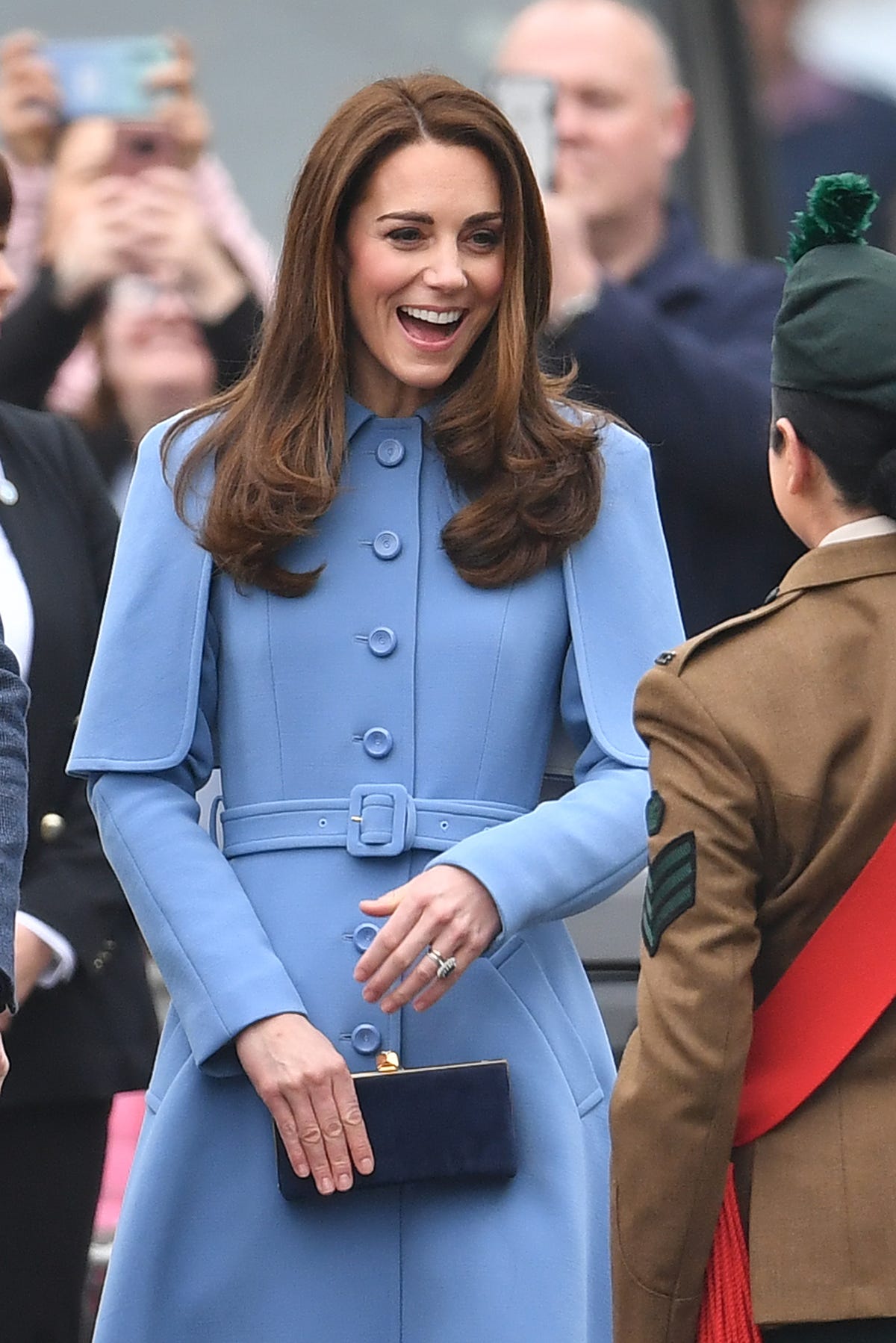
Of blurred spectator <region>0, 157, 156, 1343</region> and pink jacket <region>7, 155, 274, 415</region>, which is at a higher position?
pink jacket <region>7, 155, 274, 415</region>

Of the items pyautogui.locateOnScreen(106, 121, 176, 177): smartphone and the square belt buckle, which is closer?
the square belt buckle

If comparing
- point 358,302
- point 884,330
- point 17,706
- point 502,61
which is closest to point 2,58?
point 502,61

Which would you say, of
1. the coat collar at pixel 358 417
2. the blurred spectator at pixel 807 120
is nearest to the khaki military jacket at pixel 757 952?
the coat collar at pixel 358 417

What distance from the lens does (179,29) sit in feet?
16.5

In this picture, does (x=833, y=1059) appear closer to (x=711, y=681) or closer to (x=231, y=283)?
(x=711, y=681)

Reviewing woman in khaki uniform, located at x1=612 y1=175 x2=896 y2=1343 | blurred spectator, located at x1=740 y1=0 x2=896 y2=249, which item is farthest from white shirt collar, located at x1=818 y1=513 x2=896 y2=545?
blurred spectator, located at x1=740 y1=0 x2=896 y2=249

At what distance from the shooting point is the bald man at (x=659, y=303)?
13.0 ft

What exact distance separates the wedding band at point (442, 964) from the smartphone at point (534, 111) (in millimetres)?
2050

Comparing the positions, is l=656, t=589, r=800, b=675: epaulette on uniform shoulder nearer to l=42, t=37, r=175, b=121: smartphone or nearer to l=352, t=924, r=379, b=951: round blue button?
l=352, t=924, r=379, b=951: round blue button

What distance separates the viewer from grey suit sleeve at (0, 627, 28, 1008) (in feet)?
7.79

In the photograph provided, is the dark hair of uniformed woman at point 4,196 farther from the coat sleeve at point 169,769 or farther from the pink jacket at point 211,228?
the pink jacket at point 211,228

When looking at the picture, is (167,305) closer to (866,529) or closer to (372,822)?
(372,822)

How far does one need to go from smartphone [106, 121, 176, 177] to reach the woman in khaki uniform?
291cm

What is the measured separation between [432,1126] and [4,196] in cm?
131
